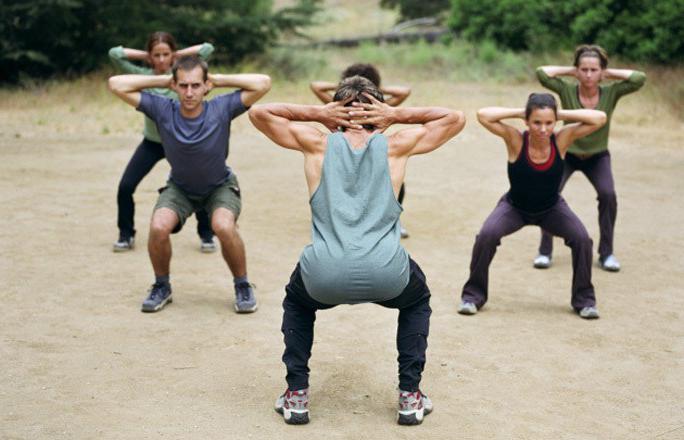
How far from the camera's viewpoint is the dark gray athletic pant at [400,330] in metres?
5.25

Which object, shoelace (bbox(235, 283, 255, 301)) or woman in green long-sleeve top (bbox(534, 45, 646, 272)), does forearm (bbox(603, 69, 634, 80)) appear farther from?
shoelace (bbox(235, 283, 255, 301))

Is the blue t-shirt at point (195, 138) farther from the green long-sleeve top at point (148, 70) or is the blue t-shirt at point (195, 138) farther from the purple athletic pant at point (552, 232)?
the purple athletic pant at point (552, 232)

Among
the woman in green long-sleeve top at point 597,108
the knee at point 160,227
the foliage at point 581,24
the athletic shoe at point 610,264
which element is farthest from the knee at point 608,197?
the foliage at point 581,24

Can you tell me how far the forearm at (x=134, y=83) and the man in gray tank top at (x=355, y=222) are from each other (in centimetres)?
209

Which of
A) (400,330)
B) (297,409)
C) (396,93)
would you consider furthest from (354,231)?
(396,93)

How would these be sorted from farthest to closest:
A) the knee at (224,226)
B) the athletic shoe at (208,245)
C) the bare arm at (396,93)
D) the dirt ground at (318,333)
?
the bare arm at (396,93) → the athletic shoe at (208,245) → the knee at (224,226) → the dirt ground at (318,333)

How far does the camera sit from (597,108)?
868 centimetres

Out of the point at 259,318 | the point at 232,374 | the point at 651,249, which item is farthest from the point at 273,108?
the point at 651,249

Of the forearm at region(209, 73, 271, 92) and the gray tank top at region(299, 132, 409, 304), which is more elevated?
the forearm at region(209, 73, 271, 92)

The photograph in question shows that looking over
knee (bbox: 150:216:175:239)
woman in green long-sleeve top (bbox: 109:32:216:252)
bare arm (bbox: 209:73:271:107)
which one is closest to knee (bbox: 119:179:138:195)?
woman in green long-sleeve top (bbox: 109:32:216:252)

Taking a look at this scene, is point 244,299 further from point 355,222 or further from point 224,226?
point 355,222

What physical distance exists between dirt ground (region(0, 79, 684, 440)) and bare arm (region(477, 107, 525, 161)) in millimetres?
1194

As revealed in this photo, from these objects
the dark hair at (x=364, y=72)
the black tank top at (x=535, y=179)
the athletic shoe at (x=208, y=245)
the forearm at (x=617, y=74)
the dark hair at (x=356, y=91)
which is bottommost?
the athletic shoe at (x=208, y=245)

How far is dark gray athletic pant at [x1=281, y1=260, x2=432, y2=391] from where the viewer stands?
525cm
